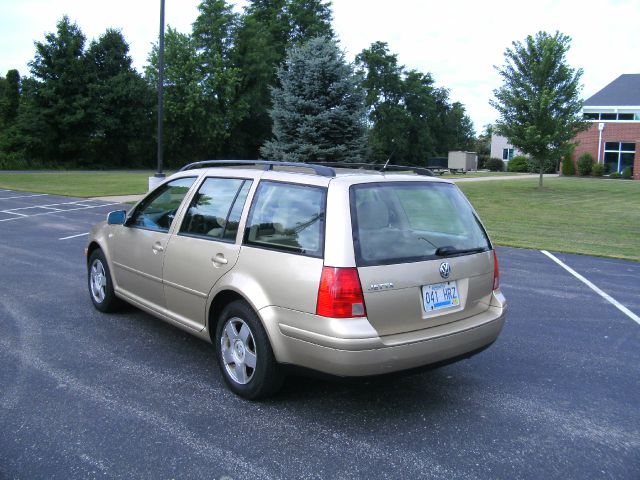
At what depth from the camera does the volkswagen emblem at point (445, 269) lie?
12.7 feet

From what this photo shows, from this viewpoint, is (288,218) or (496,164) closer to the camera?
(288,218)

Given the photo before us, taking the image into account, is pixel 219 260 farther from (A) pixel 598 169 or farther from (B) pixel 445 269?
(A) pixel 598 169

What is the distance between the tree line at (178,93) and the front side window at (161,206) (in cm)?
3173

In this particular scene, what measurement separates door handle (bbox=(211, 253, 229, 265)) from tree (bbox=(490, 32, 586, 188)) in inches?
905

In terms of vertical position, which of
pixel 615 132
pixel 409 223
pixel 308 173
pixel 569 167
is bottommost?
pixel 409 223

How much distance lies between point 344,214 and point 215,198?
1.39 metres

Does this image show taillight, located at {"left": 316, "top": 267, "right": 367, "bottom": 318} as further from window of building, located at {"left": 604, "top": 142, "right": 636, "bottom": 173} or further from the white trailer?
the white trailer

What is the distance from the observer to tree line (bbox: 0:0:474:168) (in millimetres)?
46094

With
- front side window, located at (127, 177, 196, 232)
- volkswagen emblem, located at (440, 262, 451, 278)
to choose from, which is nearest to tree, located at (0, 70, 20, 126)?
front side window, located at (127, 177, 196, 232)

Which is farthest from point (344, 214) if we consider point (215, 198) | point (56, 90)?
point (56, 90)

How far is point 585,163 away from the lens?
48.2 meters

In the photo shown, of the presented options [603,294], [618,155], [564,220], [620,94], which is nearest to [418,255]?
[603,294]

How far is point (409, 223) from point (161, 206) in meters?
2.31

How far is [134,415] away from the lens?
370 centimetres
